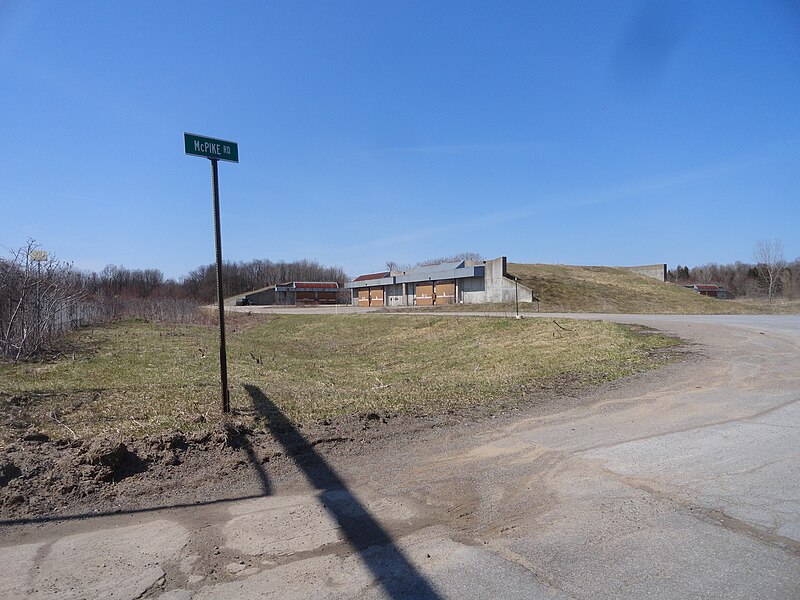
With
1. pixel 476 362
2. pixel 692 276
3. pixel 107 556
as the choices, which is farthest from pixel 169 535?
pixel 692 276

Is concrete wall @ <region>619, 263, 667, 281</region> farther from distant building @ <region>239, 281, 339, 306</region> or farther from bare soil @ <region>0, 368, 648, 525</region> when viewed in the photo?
bare soil @ <region>0, 368, 648, 525</region>

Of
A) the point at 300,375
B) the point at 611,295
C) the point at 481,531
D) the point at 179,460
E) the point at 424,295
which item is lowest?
the point at 300,375

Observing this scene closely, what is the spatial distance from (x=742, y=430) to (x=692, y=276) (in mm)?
139842

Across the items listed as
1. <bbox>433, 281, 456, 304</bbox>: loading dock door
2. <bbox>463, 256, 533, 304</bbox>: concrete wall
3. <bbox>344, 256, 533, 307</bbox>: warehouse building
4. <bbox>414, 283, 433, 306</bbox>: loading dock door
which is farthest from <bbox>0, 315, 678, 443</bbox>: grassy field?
<bbox>414, 283, 433, 306</bbox>: loading dock door

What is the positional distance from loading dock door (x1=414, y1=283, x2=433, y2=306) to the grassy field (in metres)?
32.1

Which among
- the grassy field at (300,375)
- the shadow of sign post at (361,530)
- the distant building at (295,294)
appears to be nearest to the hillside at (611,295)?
the grassy field at (300,375)

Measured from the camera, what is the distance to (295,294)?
103 metres

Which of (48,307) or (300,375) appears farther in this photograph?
(48,307)

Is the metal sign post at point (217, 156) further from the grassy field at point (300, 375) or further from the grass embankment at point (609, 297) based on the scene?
the grass embankment at point (609, 297)

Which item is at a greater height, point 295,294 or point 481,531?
point 295,294

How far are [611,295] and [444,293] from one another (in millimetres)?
16540

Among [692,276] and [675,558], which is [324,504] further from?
[692,276]

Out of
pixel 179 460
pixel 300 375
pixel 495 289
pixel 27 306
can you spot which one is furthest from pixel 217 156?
pixel 495 289

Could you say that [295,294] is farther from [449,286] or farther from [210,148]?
[210,148]
